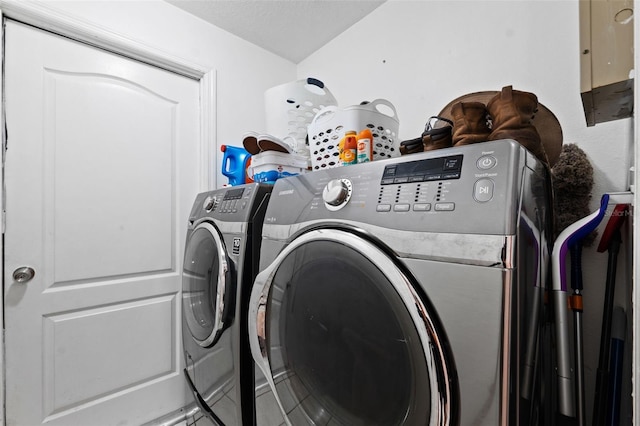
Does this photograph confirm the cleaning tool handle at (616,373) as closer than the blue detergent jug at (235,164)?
Yes

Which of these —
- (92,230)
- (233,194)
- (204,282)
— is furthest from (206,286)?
(92,230)

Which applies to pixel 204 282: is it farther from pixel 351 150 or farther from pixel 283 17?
pixel 283 17

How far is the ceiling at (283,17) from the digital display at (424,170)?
1.53m

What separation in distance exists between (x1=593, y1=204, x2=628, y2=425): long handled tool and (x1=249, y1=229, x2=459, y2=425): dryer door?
66 cm

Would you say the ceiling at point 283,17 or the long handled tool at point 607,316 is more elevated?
the ceiling at point 283,17

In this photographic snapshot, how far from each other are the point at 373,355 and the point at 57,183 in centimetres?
167

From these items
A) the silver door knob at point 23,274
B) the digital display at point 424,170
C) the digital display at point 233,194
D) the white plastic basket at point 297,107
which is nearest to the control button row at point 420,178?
the digital display at point 424,170

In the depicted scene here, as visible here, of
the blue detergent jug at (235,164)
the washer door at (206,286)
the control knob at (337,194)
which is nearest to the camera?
the control knob at (337,194)

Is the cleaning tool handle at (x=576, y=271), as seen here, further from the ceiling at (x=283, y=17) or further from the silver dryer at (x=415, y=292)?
Result: the ceiling at (x=283, y=17)

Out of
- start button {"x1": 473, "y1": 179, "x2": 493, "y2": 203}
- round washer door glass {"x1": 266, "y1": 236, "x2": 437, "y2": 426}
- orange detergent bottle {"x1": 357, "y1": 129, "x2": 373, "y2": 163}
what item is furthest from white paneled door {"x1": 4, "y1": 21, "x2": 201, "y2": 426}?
start button {"x1": 473, "y1": 179, "x2": 493, "y2": 203}

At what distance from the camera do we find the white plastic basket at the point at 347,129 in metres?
1.16

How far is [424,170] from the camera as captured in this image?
2.16 ft

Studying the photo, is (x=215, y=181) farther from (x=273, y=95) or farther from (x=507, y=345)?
(x=507, y=345)

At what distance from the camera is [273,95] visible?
174 cm
